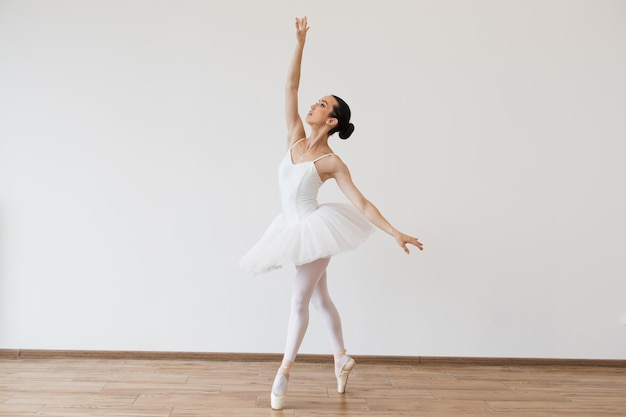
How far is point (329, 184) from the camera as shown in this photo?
3.44 metres

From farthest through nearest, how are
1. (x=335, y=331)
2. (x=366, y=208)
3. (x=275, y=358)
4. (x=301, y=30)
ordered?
1. (x=275, y=358)
2. (x=335, y=331)
3. (x=301, y=30)
4. (x=366, y=208)

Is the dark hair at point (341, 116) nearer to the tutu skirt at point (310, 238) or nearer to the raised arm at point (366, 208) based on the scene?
the raised arm at point (366, 208)

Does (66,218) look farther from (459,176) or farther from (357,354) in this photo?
(459,176)

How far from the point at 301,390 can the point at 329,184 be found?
3.86ft

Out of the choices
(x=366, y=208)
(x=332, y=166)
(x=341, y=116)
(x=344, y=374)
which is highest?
(x=341, y=116)

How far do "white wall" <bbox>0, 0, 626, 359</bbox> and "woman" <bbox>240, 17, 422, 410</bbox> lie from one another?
68cm

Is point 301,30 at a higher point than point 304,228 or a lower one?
higher

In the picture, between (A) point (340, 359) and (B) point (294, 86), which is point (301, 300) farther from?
(B) point (294, 86)

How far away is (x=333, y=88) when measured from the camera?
11.5 ft

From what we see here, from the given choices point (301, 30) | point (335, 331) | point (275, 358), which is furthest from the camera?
point (275, 358)

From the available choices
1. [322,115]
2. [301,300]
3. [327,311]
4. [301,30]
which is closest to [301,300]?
[301,300]

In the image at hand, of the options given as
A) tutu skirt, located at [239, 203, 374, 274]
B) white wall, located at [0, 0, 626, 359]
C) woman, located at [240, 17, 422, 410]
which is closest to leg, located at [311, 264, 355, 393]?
woman, located at [240, 17, 422, 410]

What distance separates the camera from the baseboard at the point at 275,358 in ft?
11.1

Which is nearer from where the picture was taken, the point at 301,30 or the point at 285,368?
the point at 285,368
